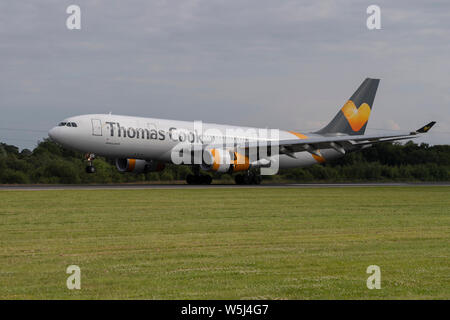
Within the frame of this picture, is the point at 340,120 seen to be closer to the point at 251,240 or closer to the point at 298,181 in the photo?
the point at 298,181

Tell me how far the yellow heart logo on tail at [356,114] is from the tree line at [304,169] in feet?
18.9

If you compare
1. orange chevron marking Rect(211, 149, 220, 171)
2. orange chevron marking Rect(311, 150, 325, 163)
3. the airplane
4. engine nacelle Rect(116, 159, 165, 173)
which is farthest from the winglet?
engine nacelle Rect(116, 159, 165, 173)

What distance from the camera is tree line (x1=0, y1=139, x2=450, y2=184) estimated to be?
47156 mm

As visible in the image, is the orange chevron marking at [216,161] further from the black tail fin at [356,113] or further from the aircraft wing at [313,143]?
the black tail fin at [356,113]

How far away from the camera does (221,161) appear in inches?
1537

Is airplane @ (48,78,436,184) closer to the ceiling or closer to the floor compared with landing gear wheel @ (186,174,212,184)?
closer to the ceiling

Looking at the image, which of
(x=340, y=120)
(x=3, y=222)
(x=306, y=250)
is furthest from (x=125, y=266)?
(x=340, y=120)

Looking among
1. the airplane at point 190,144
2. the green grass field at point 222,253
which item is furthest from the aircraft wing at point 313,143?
the green grass field at point 222,253

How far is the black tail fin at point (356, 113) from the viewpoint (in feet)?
166

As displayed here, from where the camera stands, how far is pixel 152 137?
3928 centimetres

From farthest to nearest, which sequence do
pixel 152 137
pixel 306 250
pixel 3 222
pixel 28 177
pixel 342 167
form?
pixel 342 167
pixel 28 177
pixel 152 137
pixel 3 222
pixel 306 250

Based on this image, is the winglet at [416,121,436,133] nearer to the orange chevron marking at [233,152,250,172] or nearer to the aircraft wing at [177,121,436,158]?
the aircraft wing at [177,121,436,158]

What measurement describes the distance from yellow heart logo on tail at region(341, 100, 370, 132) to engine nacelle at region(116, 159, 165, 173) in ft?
53.4

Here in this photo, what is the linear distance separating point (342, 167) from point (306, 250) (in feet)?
150
